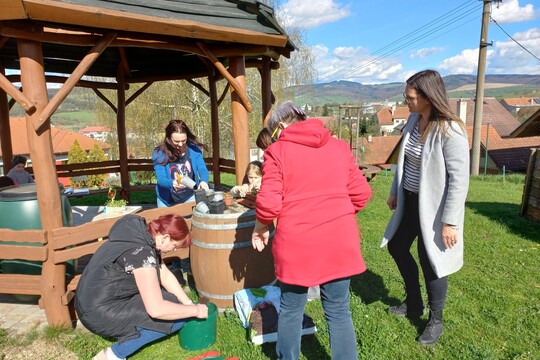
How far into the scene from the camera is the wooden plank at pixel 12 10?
8.76ft

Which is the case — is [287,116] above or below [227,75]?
below

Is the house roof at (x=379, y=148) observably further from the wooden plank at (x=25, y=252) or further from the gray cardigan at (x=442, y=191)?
the wooden plank at (x=25, y=252)

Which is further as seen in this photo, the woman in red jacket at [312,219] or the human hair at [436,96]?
the human hair at [436,96]

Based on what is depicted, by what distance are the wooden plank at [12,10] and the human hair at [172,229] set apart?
70.5 inches

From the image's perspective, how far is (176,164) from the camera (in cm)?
445

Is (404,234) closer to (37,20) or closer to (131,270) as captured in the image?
(131,270)

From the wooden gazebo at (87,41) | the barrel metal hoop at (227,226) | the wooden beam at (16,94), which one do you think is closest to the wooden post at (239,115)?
the wooden gazebo at (87,41)

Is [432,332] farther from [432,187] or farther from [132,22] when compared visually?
[132,22]

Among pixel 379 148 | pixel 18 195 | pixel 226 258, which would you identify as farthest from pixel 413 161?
pixel 379 148

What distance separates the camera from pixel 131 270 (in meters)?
2.67

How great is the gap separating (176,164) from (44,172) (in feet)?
4.96

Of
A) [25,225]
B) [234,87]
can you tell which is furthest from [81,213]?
[234,87]

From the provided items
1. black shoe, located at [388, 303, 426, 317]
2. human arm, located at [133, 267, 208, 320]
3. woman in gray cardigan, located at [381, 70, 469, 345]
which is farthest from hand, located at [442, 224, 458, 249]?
human arm, located at [133, 267, 208, 320]

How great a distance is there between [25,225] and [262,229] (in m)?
2.63
